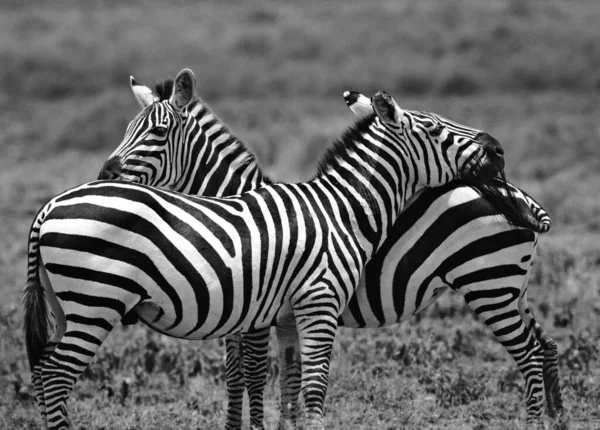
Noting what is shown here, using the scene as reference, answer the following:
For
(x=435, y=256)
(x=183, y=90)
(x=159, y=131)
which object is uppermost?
(x=183, y=90)

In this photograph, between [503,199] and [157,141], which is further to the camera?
[503,199]

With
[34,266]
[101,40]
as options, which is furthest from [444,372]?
[101,40]

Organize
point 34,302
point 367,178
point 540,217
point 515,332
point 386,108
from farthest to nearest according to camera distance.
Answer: point 540,217
point 515,332
point 367,178
point 386,108
point 34,302

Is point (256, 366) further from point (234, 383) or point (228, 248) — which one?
point (228, 248)

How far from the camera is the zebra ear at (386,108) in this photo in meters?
6.16

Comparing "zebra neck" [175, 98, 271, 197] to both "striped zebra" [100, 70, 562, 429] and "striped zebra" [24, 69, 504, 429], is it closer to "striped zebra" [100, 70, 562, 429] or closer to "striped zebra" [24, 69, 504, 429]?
"striped zebra" [100, 70, 562, 429]

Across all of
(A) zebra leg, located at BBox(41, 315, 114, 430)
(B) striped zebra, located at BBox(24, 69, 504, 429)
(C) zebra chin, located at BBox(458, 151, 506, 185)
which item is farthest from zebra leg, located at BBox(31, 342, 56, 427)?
(C) zebra chin, located at BBox(458, 151, 506, 185)

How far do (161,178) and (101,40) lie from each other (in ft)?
76.3

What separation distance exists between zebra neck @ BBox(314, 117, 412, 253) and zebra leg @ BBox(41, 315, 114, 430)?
67.9 inches

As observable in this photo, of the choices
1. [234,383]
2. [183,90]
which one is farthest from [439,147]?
[234,383]

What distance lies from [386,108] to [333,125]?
1310 cm

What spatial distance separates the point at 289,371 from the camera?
6.62 m

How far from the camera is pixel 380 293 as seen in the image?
21.3 feet

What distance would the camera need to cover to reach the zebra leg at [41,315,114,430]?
17.9ft
